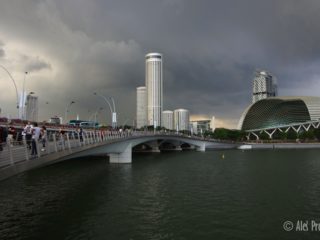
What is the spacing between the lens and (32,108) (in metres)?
108

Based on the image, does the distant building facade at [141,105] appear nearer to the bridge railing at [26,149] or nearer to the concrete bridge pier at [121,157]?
the concrete bridge pier at [121,157]

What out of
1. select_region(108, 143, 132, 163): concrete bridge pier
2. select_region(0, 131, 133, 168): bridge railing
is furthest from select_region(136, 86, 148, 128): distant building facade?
select_region(0, 131, 133, 168): bridge railing

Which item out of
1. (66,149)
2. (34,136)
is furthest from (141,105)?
(34,136)

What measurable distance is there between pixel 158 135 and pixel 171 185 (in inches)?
2180

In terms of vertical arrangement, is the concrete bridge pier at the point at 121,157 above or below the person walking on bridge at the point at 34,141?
below

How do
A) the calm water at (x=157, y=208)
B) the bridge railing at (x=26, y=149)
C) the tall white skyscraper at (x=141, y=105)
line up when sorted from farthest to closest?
the tall white skyscraper at (x=141, y=105)
the calm water at (x=157, y=208)
the bridge railing at (x=26, y=149)

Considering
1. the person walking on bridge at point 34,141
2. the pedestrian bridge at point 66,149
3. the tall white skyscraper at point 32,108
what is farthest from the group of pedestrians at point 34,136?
the tall white skyscraper at point 32,108

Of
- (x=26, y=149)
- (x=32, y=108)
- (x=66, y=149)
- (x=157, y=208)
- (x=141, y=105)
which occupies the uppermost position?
(x=141, y=105)

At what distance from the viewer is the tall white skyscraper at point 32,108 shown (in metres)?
106

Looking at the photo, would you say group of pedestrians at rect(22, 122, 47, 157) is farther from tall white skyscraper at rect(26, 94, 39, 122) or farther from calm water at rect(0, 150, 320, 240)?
tall white skyscraper at rect(26, 94, 39, 122)

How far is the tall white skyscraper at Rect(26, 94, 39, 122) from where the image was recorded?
4154 inches

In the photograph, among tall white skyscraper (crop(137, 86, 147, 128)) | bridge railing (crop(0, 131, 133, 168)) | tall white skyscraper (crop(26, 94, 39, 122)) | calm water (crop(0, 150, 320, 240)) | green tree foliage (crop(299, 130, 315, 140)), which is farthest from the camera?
tall white skyscraper (crop(137, 86, 147, 128))

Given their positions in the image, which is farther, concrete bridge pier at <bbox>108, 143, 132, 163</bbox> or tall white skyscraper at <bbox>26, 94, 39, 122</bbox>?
tall white skyscraper at <bbox>26, 94, 39, 122</bbox>

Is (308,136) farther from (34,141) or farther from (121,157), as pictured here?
(34,141)
